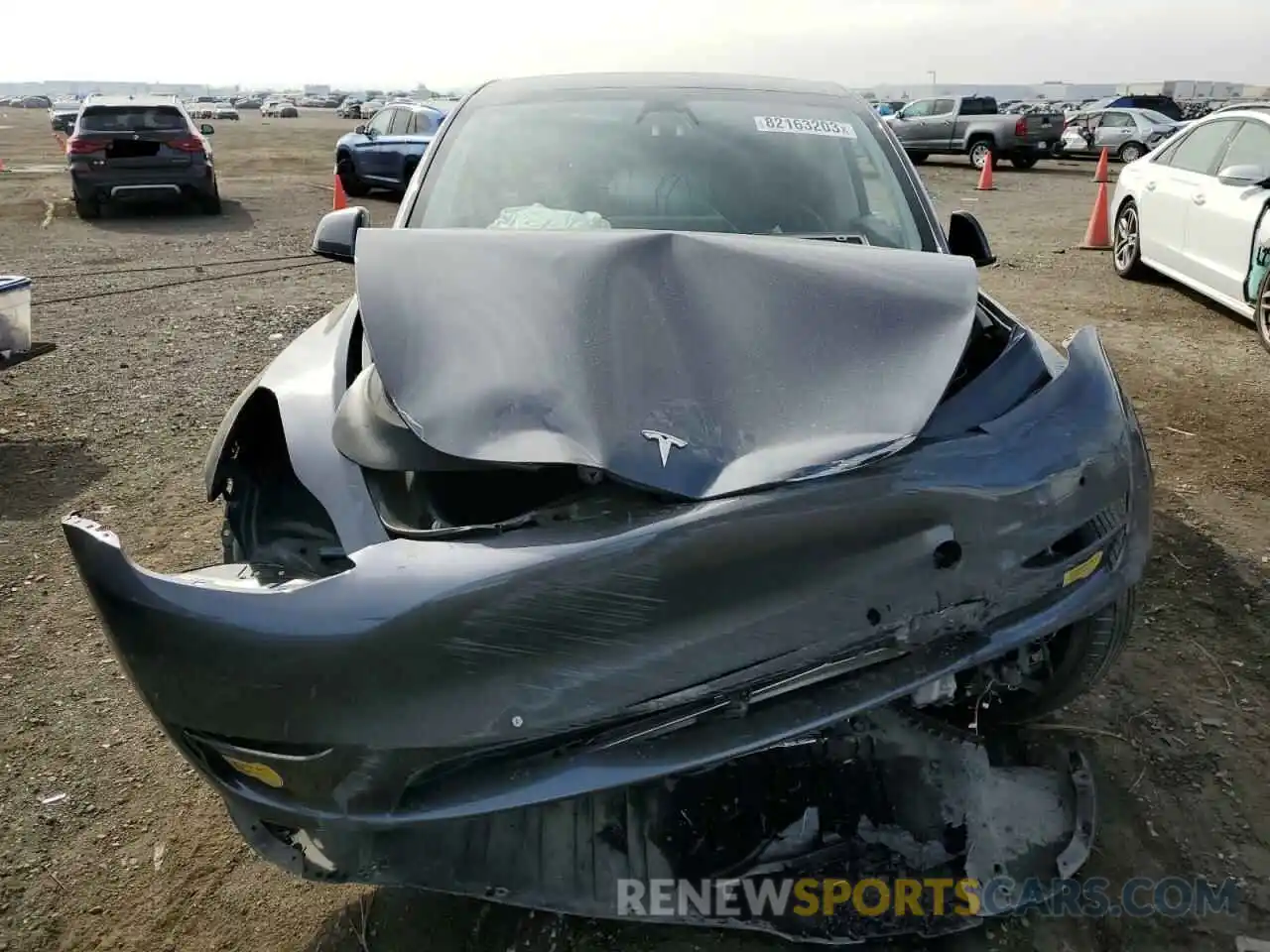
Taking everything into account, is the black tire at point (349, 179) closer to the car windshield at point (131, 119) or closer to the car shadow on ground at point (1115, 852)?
the car windshield at point (131, 119)

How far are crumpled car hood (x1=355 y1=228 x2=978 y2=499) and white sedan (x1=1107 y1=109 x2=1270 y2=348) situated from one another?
17.3 feet

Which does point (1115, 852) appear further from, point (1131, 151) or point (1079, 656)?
point (1131, 151)

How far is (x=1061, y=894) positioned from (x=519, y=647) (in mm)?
1397

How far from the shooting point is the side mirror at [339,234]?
309 cm

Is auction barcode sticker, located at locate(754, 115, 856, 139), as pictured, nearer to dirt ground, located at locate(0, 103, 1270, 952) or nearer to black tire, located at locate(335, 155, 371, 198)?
dirt ground, located at locate(0, 103, 1270, 952)

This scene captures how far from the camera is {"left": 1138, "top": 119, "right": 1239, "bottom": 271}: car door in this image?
7.49 meters

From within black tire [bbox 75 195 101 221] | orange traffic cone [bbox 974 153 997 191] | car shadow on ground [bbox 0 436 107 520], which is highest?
orange traffic cone [bbox 974 153 997 191]

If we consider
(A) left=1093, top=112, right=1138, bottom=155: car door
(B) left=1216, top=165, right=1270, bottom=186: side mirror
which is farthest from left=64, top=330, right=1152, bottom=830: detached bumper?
(A) left=1093, top=112, right=1138, bottom=155: car door

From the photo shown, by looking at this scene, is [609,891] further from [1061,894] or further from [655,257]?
[655,257]

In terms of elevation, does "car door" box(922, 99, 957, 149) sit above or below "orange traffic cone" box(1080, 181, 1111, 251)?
above

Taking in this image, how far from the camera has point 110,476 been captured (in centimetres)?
448

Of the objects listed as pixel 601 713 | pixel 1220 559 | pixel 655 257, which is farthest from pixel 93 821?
pixel 1220 559

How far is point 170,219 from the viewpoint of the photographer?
1330cm

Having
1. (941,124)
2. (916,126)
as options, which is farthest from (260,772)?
(916,126)
